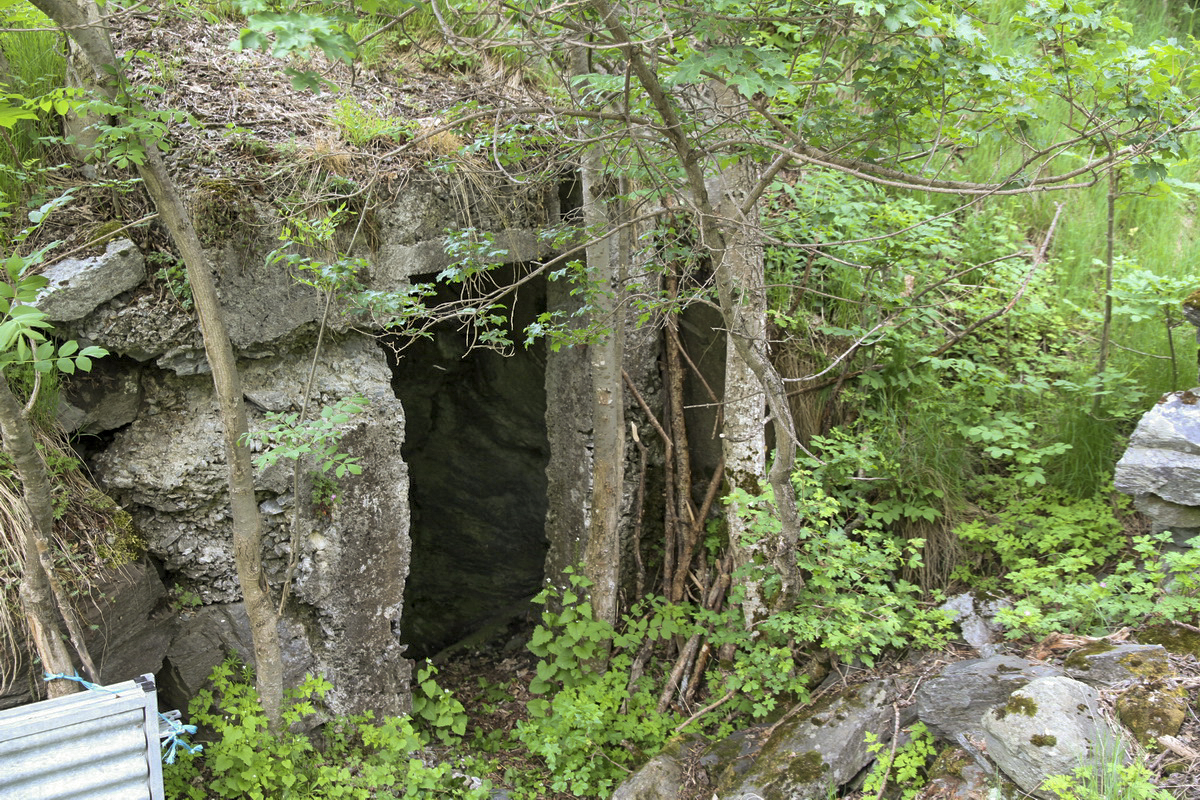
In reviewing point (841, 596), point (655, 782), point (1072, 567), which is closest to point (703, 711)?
point (655, 782)

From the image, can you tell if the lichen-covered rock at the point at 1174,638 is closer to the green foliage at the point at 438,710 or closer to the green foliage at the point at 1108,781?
the green foliage at the point at 1108,781

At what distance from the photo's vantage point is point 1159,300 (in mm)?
3840

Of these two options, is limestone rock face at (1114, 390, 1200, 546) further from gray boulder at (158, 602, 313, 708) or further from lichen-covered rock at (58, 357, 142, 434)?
lichen-covered rock at (58, 357, 142, 434)

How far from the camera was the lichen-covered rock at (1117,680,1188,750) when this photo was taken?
265cm

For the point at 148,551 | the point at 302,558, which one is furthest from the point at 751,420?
the point at 148,551

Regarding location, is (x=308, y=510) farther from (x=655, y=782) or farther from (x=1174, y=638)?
(x=1174, y=638)

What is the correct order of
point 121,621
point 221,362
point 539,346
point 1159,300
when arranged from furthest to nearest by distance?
point 539,346
point 1159,300
point 121,621
point 221,362

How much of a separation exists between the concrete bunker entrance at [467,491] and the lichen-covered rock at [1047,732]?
12.0 feet

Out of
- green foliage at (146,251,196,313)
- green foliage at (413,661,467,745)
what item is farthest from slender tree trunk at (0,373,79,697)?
green foliage at (413,661,467,745)

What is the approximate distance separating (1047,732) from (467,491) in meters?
4.34

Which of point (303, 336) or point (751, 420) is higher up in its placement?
point (303, 336)

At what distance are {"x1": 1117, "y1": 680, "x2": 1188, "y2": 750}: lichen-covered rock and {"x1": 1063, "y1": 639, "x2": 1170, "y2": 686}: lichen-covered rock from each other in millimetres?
64

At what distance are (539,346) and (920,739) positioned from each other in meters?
3.35

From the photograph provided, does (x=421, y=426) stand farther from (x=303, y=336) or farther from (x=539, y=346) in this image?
(x=303, y=336)
